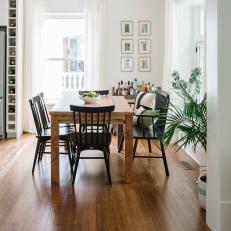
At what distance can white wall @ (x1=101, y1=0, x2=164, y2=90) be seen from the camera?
716 cm

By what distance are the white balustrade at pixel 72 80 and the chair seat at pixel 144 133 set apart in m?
2.91

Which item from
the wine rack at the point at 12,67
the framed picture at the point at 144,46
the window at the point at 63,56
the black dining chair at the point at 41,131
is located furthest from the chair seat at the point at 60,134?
the framed picture at the point at 144,46

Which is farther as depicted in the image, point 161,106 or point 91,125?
point 161,106

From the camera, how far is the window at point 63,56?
24.2 ft

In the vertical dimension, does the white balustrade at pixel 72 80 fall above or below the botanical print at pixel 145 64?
below

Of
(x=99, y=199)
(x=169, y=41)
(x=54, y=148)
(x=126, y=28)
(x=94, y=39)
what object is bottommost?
(x=99, y=199)

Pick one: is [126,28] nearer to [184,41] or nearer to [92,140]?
[184,41]

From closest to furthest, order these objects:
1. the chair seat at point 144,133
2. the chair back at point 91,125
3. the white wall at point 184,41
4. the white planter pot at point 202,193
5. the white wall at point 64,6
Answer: the white planter pot at point 202,193 < the chair back at point 91,125 < the chair seat at point 144,133 < the white wall at point 184,41 < the white wall at point 64,6

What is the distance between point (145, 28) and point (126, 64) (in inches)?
30.8

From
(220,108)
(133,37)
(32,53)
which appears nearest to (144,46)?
(133,37)

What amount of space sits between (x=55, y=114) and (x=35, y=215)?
4.04ft

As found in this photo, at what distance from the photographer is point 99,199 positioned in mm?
3613

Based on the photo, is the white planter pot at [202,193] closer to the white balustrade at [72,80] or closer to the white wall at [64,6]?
the white balustrade at [72,80]

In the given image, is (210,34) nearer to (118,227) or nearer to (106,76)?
(118,227)
